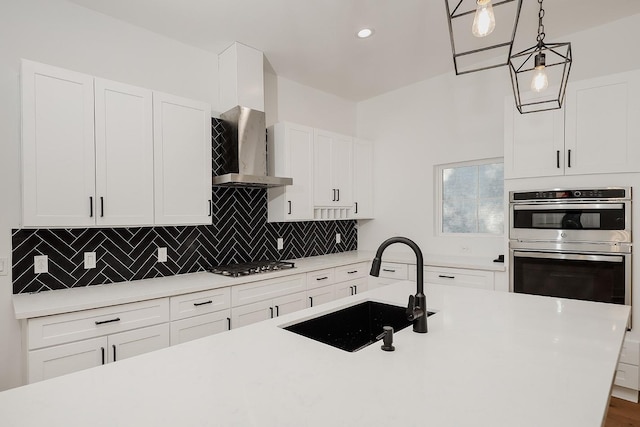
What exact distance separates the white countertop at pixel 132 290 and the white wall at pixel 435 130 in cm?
78

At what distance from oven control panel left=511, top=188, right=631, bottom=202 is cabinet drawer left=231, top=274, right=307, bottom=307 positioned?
2.00 meters

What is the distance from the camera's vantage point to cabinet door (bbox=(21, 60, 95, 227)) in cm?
202

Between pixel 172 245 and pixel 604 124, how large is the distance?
350 cm

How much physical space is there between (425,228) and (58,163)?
3.49m

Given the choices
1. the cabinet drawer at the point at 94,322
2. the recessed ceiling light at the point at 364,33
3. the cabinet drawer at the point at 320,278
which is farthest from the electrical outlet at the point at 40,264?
the recessed ceiling light at the point at 364,33

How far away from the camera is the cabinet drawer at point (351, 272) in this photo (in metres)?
3.63

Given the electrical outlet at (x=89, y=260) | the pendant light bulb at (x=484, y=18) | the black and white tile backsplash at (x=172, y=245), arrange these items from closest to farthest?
the pendant light bulb at (x=484, y=18)
the black and white tile backsplash at (x=172, y=245)
the electrical outlet at (x=89, y=260)

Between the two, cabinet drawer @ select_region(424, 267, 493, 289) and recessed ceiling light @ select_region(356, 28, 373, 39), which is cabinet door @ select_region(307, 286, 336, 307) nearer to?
cabinet drawer @ select_region(424, 267, 493, 289)

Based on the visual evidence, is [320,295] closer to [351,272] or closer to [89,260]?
[351,272]

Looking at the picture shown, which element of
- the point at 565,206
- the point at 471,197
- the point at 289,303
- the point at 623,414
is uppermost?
the point at 471,197

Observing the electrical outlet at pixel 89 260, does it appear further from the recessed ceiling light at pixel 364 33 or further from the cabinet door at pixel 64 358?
the recessed ceiling light at pixel 364 33

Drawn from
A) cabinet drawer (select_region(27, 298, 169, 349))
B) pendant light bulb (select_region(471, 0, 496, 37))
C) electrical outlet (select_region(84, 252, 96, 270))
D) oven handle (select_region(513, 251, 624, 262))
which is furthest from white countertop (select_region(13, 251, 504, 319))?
pendant light bulb (select_region(471, 0, 496, 37))

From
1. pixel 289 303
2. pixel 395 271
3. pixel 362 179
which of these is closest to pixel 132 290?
pixel 289 303

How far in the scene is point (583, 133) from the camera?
265cm
